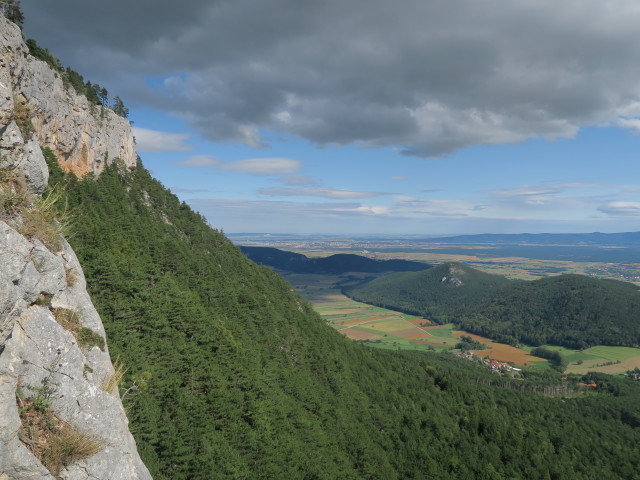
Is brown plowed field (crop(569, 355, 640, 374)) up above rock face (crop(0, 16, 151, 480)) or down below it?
below

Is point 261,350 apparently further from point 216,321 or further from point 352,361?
point 352,361

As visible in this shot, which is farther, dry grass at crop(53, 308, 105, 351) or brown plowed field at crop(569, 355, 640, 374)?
brown plowed field at crop(569, 355, 640, 374)

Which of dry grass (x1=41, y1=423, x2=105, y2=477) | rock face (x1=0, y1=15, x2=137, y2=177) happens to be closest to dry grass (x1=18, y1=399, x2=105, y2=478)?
dry grass (x1=41, y1=423, x2=105, y2=477)

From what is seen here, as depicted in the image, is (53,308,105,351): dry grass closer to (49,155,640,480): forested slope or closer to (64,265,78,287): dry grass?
(64,265,78,287): dry grass

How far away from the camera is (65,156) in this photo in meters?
60.8

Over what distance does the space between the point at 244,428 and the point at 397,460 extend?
34439mm

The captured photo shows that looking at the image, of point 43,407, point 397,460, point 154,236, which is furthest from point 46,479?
point 397,460

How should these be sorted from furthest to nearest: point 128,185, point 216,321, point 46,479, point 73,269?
point 128,185 → point 216,321 → point 73,269 → point 46,479

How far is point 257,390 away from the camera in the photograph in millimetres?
42844

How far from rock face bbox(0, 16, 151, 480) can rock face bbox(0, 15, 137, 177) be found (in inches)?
888

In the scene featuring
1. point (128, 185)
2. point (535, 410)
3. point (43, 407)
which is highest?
point (128, 185)

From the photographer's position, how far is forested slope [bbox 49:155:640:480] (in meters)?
33.5

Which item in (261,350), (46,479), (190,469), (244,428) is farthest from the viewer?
(261,350)

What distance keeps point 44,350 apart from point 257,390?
1321 inches
